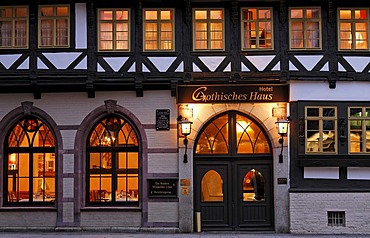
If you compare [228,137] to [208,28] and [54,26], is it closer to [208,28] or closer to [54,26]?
[208,28]

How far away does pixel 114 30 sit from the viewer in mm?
17844

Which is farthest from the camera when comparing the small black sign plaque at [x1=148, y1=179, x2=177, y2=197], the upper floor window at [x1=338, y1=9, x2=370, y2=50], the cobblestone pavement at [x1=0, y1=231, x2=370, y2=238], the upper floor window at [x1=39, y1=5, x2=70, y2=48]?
the upper floor window at [x1=39, y1=5, x2=70, y2=48]

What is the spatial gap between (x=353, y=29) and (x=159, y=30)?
5551 mm

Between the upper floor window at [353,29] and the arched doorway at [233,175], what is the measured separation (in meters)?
3.48

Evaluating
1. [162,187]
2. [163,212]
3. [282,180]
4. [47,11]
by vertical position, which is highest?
[47,11]

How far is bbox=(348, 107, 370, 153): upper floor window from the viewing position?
57.2 ft

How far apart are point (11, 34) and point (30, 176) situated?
416cm

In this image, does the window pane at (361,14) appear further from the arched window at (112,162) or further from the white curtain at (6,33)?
the white curtain at (6,33)

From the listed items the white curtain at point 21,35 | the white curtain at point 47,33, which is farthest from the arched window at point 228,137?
the white curtain at point 21,35

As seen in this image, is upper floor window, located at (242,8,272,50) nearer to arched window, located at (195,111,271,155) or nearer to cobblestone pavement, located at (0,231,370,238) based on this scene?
arched window, located at (195,111,271,155)

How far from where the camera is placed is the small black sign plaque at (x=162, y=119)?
17672 millimetres

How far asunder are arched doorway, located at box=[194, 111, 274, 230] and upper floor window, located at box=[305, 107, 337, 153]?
4.04 feet

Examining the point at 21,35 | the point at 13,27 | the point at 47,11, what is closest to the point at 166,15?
the point at 47,11

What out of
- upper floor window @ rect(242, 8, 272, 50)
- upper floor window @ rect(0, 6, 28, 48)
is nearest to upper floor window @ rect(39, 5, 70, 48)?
upper floor window @ rect(0, 6, 28, 48)
